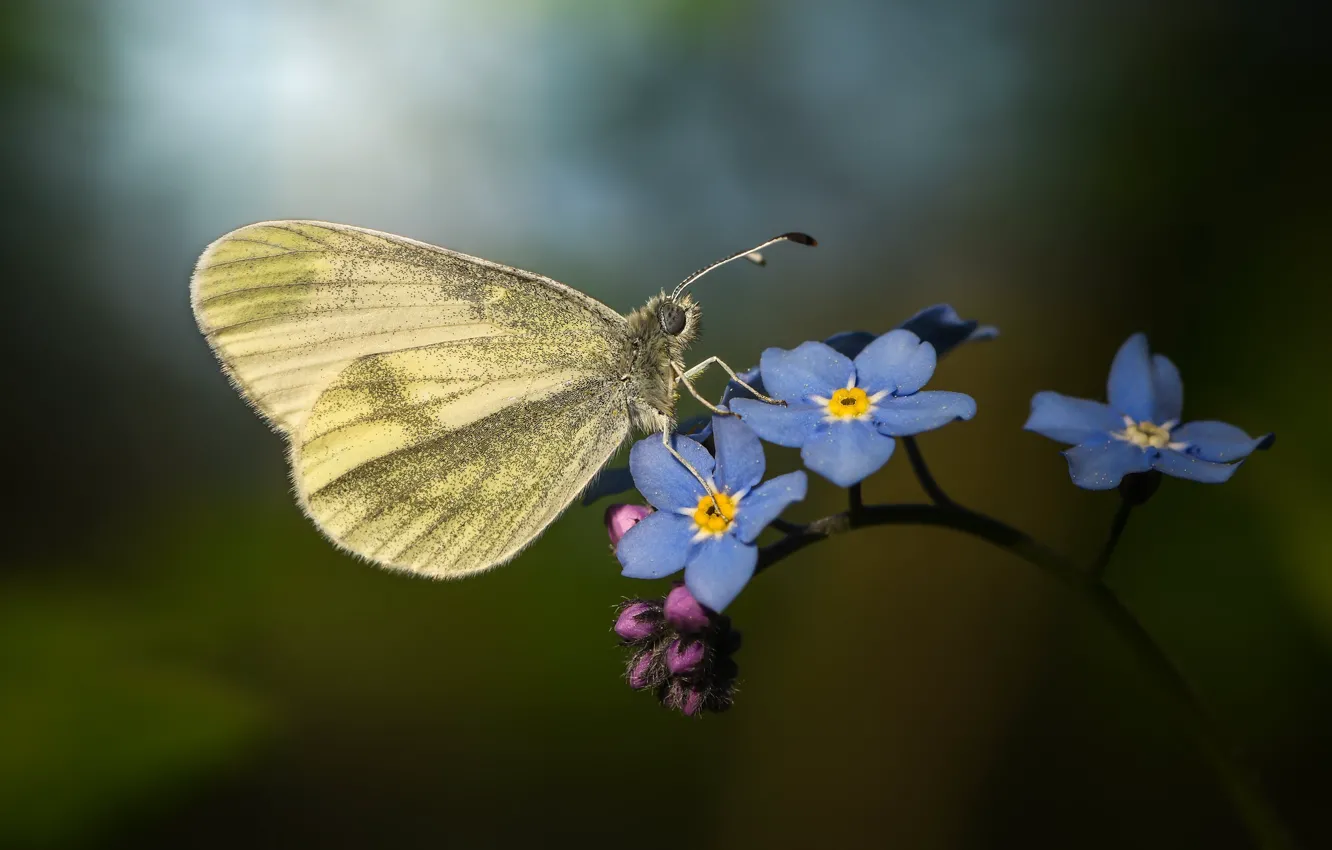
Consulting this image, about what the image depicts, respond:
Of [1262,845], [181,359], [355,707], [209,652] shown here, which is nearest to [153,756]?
[209,652]

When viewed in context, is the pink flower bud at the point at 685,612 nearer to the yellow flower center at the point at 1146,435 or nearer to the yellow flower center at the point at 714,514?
the yellow flower center at the point at 714,514

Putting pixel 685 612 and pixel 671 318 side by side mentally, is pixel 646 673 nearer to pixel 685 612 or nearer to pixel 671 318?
pixel 685 612

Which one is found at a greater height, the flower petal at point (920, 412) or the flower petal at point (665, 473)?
the flower petal at point (920, 412)

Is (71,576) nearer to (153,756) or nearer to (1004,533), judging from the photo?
(153,756)

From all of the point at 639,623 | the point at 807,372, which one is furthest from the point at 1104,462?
the point at 639,623

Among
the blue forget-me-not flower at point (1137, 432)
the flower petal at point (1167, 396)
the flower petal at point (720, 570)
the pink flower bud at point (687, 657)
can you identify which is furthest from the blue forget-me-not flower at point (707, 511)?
the flower petal at point (1167, 396)
